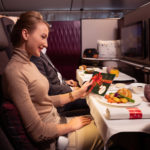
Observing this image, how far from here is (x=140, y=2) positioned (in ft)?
15.6

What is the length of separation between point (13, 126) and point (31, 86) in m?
0.18

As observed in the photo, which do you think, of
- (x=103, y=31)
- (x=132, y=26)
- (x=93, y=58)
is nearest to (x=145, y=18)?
(x=132, y=26)

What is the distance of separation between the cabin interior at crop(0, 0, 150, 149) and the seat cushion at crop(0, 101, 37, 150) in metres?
1.45

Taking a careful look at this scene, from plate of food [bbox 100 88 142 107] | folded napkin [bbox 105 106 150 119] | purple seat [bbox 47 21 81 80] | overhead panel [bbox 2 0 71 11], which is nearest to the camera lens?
folded napkin [bbox 105 106 150 119]

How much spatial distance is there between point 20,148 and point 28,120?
0.11 metres

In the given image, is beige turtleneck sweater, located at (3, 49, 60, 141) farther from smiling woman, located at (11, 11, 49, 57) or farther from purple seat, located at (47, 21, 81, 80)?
purple seat, located at (47, 21, 81, 80)

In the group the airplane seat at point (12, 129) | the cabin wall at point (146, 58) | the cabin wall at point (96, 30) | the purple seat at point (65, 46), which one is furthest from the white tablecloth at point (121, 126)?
the purple seat at point (65, 46)

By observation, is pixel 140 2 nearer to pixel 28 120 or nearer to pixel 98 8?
pixel 98 8

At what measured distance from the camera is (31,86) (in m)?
0.84

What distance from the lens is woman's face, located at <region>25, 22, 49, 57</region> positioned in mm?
886

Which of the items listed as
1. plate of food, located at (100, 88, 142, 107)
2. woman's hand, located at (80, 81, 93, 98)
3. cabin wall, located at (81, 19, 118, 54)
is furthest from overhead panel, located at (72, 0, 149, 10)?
plate of food, located at (100, 88, 142, 107)

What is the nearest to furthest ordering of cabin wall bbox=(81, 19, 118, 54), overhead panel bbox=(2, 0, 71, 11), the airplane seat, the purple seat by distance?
the airplane seat → cabin wall bbox=(81, 19, 118, 54) → the purple seat → overhead panel bbox=(2, 0, 71, 11)

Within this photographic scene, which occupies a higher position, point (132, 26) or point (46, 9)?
point (46, 9)

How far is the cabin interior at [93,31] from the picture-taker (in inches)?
87.4
